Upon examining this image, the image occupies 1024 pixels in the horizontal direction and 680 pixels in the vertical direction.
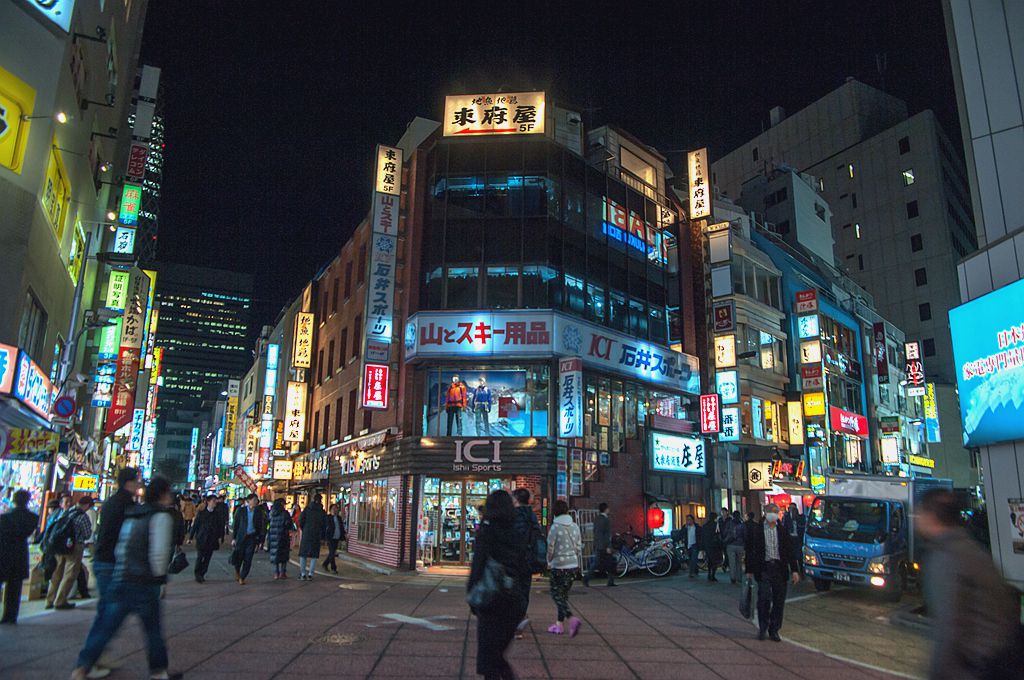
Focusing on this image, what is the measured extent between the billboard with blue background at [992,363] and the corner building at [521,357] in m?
11.0

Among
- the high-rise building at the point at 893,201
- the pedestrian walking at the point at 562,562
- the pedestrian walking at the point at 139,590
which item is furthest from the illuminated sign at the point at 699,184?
the high-rise building at the point at 893,201

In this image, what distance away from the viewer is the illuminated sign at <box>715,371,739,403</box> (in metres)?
28.1

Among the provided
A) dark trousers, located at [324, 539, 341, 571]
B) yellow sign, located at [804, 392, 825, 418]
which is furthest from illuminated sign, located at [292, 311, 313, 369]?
yellow sign, located at [804, 392, 825, 418]

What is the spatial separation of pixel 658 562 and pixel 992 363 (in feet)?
35.3

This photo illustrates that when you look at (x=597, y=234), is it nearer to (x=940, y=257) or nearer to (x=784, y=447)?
(x=784, y=447)

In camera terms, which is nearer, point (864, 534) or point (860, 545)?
point (860, 545)

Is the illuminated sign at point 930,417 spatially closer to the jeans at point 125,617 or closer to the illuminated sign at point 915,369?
the illuminated sign at point 915,369

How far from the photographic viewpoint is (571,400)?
857 inches

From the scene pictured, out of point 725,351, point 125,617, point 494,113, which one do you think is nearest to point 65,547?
point 125,617

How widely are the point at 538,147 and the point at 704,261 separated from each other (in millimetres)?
9733

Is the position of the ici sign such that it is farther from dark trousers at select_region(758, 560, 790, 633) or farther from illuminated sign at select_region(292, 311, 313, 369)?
illuminated sign at select_region(292, 311, 313, 369)

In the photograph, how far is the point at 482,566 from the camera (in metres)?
5.34

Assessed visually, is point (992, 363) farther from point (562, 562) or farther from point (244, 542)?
point (244, 542)

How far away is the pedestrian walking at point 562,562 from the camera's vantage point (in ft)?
33.2
